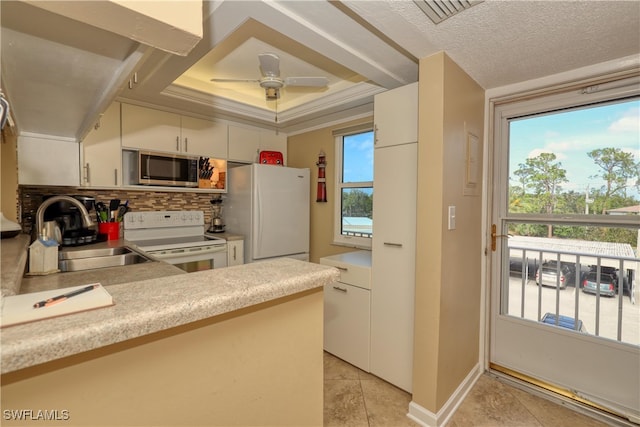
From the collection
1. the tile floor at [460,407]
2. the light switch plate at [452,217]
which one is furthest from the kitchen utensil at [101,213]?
the light switch plate at [452,217]

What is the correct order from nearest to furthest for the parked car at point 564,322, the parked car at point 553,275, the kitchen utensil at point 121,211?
the parked car at point 564,322 → the parked car at point 553,275 → the kitchen utensil at point 121,211

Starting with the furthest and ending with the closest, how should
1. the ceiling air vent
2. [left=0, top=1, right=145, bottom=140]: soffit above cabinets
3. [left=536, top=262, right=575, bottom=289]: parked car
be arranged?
[left=536, top=262, right=575, bottom=289]: parked car < the ceiling air vent < [left=0, top=1, right=145, bottom=140]: soffit above cabinets

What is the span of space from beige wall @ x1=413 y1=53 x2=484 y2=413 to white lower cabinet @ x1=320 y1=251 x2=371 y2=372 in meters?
0.48

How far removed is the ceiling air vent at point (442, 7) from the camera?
1288mm

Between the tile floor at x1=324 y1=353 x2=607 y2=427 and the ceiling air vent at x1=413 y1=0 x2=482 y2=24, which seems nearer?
the ceiling air vent at x1=413 y1=0 x2=482 y2=24

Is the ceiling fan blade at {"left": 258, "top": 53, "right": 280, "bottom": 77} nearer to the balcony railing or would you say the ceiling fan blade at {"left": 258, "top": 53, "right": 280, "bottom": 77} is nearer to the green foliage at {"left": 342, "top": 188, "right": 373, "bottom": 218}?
the green foliage at {"left": 342, "top": 188, "right": 373, "bottom": 218}

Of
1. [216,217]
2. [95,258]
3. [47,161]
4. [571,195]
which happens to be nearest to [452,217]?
[571,195]

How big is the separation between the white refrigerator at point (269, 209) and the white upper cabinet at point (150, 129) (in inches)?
27.5

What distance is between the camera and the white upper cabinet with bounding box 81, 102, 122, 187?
2.48 meters

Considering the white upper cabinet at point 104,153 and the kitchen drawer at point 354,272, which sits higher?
the white upper cabinet at point 104,153

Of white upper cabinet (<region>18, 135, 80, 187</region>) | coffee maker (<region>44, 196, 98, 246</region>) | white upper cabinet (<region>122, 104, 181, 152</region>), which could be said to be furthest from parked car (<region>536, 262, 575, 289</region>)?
white upper cabinet (<region>18, 135, 80, 187</region>)

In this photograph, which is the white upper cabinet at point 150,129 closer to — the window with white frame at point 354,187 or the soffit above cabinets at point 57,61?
the soffit above cabinets at point 57,61

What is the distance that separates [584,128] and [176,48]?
258 centimetres

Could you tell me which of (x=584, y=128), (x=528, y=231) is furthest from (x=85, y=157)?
(x=584, y=128)
